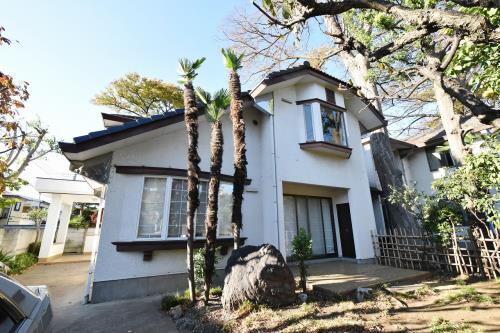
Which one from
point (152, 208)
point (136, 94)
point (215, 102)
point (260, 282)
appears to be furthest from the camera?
point (136, 94)

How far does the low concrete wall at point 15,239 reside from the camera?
10705 mm

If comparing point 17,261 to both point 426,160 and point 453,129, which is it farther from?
point 426,160

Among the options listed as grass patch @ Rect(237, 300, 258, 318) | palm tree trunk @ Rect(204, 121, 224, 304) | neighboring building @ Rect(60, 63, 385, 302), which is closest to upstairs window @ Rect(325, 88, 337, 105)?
neighboring building @ Rect(60, 63, 385, 302)

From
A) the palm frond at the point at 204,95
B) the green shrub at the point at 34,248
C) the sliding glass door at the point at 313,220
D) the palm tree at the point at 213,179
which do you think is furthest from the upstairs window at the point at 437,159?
the green shrub at the point at 34,248

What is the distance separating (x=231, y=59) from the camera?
6.48m

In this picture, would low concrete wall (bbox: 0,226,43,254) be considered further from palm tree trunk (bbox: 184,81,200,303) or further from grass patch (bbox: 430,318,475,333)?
grass patch (bbox: 430,318,475,333)

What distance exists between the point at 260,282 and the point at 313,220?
21.1 ft

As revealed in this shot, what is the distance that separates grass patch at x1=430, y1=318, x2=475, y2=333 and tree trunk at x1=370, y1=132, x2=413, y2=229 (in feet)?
23.5

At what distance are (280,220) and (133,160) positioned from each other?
5257 mm

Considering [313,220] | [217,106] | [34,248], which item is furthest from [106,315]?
[34,248]

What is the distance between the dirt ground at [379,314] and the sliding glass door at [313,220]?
444 cm

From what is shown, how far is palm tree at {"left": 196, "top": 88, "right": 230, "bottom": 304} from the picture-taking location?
545cm

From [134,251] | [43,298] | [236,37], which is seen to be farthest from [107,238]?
[236,37]

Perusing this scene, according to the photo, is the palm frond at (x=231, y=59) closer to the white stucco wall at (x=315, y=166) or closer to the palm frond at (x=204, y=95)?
the palm frond at (x=204, y=95)
